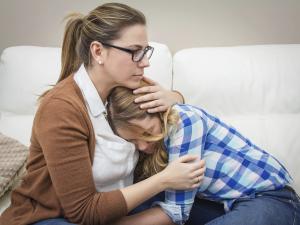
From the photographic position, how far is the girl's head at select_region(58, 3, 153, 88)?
3.69 feet

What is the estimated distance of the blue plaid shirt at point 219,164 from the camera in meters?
1.12

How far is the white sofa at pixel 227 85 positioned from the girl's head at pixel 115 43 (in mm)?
482

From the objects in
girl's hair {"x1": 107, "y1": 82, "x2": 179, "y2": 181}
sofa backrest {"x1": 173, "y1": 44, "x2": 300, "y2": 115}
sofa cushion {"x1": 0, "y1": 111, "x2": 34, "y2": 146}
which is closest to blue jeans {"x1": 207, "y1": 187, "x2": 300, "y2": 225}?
girl's hair {"x1": 107, "y1": 82, "x2": 179, "y2": 181}

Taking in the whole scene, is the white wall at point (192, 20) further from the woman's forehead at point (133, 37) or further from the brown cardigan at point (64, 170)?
the brown cardigan at point (64, 170)

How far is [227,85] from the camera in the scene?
63.2 inches

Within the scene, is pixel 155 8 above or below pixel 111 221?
above

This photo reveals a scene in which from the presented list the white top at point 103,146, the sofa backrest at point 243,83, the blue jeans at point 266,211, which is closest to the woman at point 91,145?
the white top at point 103,146

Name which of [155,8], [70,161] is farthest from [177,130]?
[155,8]

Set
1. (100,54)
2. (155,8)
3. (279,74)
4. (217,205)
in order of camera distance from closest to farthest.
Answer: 1. (100,54)
2. (217,205)
3. (279,74)
4. (155,8)

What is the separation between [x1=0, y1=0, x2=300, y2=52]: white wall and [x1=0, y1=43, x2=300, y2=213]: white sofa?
0.21 metres

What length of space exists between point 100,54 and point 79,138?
0.27 meters

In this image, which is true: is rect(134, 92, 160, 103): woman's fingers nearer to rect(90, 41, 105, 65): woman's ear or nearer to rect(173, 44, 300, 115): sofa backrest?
rect(90, 41, 105, 65): woman's ear

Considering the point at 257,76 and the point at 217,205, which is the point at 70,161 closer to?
the point at 217,205

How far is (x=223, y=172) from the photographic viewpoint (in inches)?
46.3
